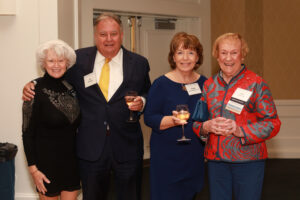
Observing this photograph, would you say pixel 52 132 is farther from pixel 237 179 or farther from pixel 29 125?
pixel 237 179

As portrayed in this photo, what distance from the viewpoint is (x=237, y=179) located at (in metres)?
2.29

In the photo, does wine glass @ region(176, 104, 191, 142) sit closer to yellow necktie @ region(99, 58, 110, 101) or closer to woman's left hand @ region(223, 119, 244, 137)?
woman's left hand @ region(223, 119, 244, 137)

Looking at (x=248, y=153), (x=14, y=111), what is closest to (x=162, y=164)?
(x=248, y=153)

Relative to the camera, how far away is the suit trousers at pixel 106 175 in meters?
2.65

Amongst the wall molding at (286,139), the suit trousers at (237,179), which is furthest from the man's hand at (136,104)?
the wall molding at (286,139)

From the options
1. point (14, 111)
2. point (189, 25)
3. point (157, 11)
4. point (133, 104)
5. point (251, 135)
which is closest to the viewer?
point (251, 135)

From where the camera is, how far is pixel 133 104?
8.36 ft

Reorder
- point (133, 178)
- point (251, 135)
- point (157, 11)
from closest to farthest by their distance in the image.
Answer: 1. point (251, 135)
2. point (133, 178)
3. point (157, 11)

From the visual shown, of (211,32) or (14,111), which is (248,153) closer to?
(14,111)

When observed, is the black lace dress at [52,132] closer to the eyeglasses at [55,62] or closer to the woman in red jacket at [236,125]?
the eyeglasses at [55,62]

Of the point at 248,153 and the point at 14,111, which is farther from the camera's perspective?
the point at 14,111

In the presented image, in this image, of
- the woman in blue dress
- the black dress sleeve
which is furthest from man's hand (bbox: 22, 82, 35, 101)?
the woman in blue dress

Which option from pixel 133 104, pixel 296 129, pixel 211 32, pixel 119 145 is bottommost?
pixel 296 129

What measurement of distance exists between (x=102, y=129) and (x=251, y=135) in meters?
1.02
